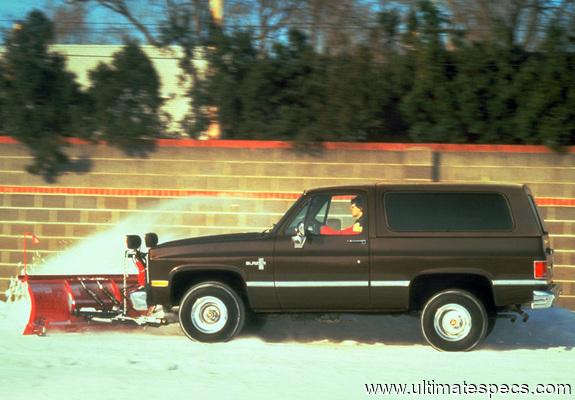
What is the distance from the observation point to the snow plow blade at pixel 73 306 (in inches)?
344

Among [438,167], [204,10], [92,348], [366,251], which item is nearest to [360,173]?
[438,167]

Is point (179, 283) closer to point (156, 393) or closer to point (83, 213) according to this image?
point (156, 393)

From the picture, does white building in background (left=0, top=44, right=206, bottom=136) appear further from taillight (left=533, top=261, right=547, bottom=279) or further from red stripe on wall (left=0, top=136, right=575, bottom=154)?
taillight (left=533, top=261, right=547, bottom=279)

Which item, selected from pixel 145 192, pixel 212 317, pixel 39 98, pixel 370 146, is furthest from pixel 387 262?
pixel 39 98

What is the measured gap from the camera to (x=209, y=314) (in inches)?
332

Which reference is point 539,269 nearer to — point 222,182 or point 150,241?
point 150,241

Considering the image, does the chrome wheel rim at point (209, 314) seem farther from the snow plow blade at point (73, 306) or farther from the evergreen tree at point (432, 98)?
the evergreen tree at point (432, 98)

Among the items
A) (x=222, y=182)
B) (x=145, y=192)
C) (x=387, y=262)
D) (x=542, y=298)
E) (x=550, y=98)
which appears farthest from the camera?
(x=145, y=192)

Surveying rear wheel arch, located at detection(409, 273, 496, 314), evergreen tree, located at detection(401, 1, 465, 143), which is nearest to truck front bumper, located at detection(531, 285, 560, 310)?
rear wheel arch, located at detection(409, 273, 496, 314)

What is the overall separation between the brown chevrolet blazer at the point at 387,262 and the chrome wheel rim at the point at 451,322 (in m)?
0.01

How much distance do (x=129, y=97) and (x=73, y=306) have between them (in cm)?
417

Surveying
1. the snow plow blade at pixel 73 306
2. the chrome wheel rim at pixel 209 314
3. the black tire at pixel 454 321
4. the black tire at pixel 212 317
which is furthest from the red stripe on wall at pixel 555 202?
the snow plow blade at pixel 73 306

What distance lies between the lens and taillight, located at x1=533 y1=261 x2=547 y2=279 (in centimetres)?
791

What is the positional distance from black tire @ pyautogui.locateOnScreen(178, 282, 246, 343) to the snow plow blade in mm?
594
